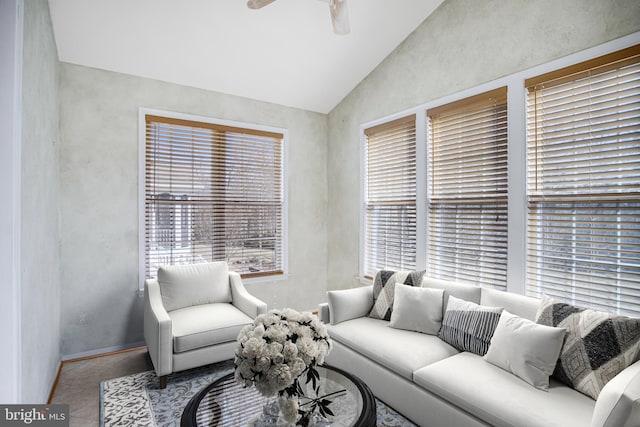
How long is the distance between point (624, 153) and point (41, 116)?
12.2ft

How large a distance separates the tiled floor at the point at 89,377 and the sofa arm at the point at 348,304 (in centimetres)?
170

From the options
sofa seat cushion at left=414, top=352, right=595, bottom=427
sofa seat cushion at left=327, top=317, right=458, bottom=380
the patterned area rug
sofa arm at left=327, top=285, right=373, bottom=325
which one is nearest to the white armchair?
the patterned area rug

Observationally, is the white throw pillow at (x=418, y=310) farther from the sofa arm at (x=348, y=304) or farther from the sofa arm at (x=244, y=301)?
the sofa arm at (x=244, y=301)

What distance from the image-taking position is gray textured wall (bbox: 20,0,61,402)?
5.92 ft

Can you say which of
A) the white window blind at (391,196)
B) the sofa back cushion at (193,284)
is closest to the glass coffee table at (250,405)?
the sofa back cushion at (193,284)

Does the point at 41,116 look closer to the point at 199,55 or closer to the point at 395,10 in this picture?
the point at 199,55

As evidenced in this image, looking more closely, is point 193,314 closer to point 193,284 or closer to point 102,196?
point 193,284

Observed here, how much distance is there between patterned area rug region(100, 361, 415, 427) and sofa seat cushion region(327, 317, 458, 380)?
1.16ft

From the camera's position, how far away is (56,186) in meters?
2.90

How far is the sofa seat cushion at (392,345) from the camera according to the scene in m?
2.28

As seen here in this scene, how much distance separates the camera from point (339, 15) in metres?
2.37

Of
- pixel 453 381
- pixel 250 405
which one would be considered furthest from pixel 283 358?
pixel 453 381

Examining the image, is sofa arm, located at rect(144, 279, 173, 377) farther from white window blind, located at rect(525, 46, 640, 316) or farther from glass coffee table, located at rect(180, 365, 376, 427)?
white window blind, located at rect(525, 46, 640, 316)

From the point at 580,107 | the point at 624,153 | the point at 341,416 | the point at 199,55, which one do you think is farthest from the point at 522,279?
the point at 199,55
